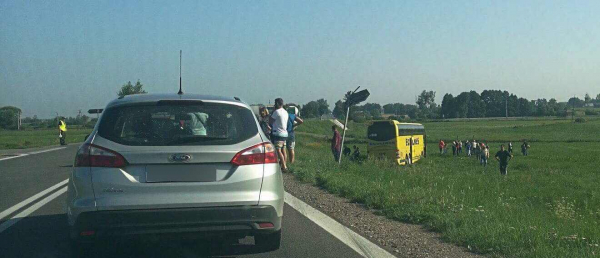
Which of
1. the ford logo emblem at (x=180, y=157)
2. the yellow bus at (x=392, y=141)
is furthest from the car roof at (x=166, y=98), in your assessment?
the yellow bus at (x=392, y=141)

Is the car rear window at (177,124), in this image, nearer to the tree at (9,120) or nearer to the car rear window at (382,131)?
the car rear window at (382,131)

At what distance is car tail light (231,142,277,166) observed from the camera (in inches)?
201

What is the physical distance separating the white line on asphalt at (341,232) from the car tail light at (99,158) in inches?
97.1

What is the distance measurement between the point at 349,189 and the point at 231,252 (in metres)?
4.42

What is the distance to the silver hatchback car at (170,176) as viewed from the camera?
480 cm

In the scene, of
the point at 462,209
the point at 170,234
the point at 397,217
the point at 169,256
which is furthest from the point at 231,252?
the point at 462,209

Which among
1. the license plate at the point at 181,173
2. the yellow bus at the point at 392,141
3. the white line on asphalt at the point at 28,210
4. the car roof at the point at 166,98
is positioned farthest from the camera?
the yellow bus at the point at 392,141

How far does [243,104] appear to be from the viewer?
5.62 meters

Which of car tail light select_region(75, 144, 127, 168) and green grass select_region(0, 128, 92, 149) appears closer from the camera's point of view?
car tail light select_region(75, 144, 127, 168)

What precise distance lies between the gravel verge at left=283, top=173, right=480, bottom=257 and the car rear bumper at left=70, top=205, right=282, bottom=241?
169cm

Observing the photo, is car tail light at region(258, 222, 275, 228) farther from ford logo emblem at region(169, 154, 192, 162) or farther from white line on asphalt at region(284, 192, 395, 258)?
white line on asphalt at region(284, 192, 395, 258)

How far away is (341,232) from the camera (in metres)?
6.84

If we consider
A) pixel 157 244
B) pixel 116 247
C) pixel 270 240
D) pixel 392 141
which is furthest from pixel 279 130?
pixel 392 141

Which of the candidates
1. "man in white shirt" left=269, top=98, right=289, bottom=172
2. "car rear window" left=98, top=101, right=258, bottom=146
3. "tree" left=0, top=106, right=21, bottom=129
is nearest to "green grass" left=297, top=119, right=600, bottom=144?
"tree" left=0, top=106, right=21, bottom=129
